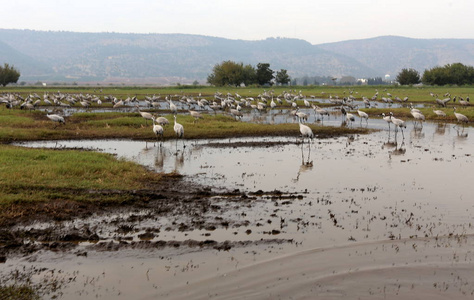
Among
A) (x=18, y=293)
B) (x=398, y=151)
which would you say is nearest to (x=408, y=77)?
(x=398, y=151)

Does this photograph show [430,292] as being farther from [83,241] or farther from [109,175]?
[109,175]

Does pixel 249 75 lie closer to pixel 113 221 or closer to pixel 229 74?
pixel 229 74

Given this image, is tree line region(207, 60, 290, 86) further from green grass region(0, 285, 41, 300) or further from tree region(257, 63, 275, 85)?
green grass region(0, 285, 41, 300)

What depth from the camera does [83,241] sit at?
416 inches

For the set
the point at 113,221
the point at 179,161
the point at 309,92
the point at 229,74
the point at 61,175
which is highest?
the point at 229,74

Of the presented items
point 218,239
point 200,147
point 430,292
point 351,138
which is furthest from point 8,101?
point 430,292

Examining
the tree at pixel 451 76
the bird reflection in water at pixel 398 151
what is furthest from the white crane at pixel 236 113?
the tree at pixel 451 76

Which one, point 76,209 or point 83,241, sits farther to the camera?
point 76,209

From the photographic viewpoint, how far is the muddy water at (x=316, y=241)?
8.76 m

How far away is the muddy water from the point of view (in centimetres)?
876

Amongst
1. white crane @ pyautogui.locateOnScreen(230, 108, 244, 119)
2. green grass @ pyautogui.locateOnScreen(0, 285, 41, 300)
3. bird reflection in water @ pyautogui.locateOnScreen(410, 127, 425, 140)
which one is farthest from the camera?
white crane @ pyautogui.locateOnScreen(230, 108, 244, 119)

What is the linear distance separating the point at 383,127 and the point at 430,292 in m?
27.7

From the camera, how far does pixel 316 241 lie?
10836 mm

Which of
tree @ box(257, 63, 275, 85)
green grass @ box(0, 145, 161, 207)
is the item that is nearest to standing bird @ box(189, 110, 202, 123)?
green grass @ box(0, 145, 161, 207)
